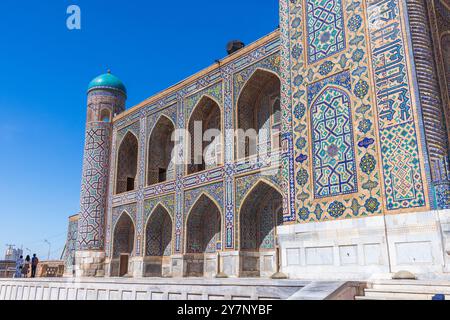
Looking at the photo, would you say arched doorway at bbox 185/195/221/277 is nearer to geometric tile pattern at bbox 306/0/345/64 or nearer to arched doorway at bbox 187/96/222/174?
arched doorway at bbox 187/96/222/174

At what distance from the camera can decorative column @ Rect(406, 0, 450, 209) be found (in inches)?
232

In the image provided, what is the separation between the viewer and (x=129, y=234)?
14.8m

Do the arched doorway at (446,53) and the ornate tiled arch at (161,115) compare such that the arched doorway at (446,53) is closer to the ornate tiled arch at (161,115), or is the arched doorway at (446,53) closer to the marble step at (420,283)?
the marble step at (420,283)

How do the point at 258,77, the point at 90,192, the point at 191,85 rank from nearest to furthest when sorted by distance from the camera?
the point at 258,77, the point at 191,85, the point at 90,192

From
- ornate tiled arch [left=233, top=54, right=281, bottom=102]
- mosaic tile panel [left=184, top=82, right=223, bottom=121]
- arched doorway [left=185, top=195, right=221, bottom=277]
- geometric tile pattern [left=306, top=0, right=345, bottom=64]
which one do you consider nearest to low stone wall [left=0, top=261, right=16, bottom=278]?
arched doorway [left=185, top=195, right=221, bottom=277]

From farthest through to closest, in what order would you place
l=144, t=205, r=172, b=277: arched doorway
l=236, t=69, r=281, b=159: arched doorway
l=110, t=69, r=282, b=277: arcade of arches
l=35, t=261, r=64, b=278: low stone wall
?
l=35, t=261, r=64, b=278: low stone wall < l=144, t=205, r=172, b=277: arched doorway < l=236, t=69, r=281, b=159: arched doorway < l=110, t=69, r=282, b=277: arcade of arches

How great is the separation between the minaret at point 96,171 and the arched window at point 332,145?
375 inches

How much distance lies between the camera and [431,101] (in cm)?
629

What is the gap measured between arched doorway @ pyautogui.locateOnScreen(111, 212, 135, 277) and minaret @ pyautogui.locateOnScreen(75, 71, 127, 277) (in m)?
0.49

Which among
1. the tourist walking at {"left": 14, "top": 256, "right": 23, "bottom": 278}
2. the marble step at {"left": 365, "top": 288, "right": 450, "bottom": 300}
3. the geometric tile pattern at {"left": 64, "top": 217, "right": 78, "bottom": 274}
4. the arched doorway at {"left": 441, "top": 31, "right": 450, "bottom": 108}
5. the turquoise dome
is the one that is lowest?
the marble step at {"left": 365, "top": 288, "right": 450, "bottom": 300}
